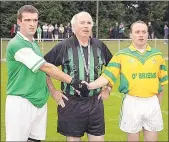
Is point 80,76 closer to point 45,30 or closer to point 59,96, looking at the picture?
point 59,96

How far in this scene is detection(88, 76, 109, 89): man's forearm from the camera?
4.77 meters

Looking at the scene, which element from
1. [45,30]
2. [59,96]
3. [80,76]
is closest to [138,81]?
[80,76]

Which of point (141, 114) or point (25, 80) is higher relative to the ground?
point (25, 80)

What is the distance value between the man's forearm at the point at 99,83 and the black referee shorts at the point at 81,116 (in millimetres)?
202

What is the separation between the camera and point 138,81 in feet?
16.0

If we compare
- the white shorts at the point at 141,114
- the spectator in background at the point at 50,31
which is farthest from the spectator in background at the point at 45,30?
the white shorts at the point at 141,114

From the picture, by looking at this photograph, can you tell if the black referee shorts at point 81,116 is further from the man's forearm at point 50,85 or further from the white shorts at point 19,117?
the white shorts at point 19,117

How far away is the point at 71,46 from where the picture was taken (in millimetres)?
4895

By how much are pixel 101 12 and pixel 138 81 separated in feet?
84.2

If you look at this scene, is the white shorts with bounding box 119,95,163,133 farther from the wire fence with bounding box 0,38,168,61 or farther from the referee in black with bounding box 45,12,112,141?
the wire fence with bounding box 0,38,168,61

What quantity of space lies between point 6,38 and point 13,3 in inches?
131

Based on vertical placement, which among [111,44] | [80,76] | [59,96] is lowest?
[59,96]

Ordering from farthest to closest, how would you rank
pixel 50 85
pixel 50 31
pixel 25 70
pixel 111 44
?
pixel 111 44
pixel 50 31
pixel 50 85
pixel 25 70

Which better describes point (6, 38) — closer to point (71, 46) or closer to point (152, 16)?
point (71, 46)
